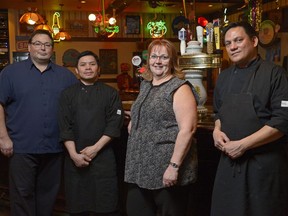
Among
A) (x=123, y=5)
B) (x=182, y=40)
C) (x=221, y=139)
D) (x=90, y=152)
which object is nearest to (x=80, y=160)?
(x=90, y=152)

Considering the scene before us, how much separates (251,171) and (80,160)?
1196 mm

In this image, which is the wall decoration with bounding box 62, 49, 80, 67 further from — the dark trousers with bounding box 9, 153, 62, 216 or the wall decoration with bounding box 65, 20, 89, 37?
the wall decoration with bounding box 65, 20, 89, 37

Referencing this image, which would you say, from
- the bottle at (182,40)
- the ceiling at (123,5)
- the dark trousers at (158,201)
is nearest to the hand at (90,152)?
the dark trousers at (158,201)

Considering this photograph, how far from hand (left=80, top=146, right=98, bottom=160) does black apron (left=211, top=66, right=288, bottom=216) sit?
0.99 metres

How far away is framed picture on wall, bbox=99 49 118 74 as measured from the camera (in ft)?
38.8

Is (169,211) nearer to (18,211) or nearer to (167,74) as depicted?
(167,74)

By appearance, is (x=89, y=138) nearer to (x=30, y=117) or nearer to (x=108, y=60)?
(x=30, y=117)

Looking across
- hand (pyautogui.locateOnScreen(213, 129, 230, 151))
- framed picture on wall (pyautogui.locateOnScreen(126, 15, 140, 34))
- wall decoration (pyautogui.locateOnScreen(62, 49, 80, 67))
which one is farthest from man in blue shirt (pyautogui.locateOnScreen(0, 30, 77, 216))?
framed picture on wall (pyautogui.locateOnScreen(126, 15, 140, 34))

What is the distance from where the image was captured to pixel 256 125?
203 centimetres

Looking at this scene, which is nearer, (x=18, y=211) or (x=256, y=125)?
(x=256, y=125)

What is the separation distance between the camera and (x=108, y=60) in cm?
1188

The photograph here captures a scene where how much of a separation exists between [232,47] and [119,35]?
33.4ft

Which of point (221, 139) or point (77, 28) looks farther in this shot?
point (77, 28)

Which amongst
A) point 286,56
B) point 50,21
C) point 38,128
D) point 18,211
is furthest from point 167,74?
point 50,21
